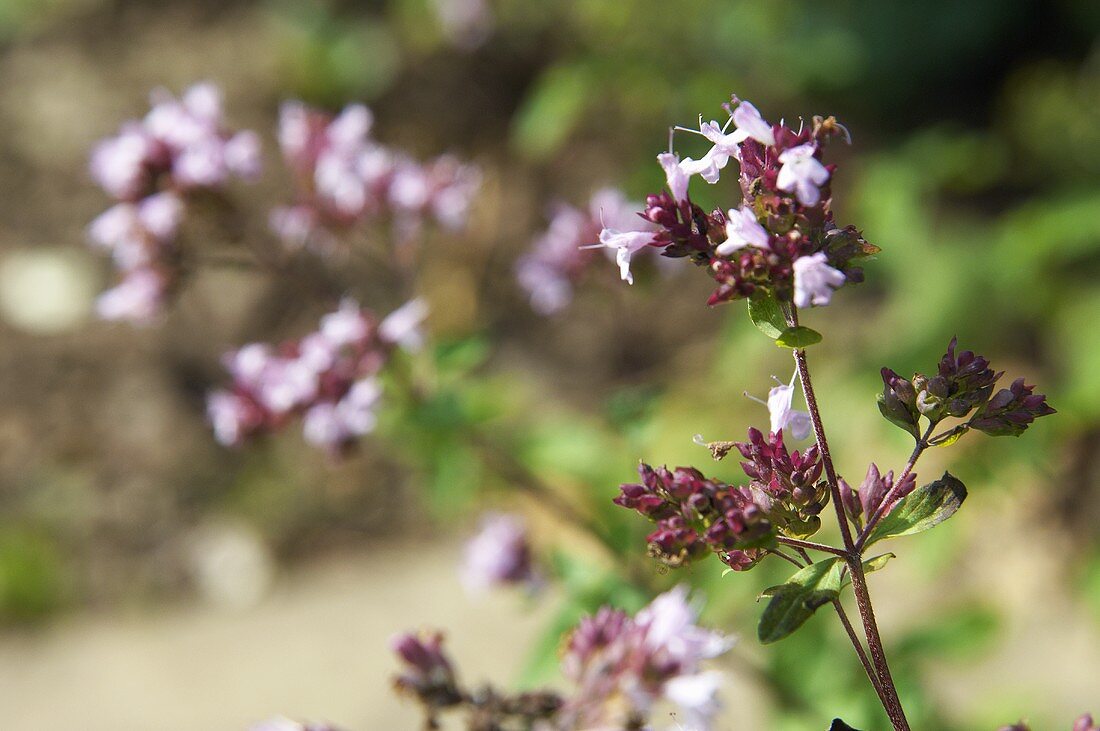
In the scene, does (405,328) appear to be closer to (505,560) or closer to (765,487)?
(505,560)

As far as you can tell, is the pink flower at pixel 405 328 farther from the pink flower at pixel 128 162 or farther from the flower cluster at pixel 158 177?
the pink flower at pixel 128 162

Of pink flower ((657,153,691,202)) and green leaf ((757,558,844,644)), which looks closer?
green leaf ((757,558,844,644))

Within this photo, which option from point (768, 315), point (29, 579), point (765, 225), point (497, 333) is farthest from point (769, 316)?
point (29, 579)

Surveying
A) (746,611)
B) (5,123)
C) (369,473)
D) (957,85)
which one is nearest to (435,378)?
(746,611)

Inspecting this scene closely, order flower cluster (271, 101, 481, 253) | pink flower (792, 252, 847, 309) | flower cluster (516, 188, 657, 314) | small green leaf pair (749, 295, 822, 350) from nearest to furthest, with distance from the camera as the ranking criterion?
pink flower (792, 252, 847, 309) < small green leaf pair (749, 295, 822, 350) < flower cluster (271, 101, 481, 253) < flower cluster (516, 188, 657, 314)

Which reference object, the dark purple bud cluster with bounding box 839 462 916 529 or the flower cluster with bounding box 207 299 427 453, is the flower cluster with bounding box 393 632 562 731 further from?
the flower cluster with bounding box 207 299 427 453

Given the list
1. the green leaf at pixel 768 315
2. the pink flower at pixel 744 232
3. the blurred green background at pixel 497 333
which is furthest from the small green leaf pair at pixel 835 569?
the blurred green background at pixel 497 333

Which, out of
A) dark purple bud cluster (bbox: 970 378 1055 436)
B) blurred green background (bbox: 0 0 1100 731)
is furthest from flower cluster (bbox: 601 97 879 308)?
blurred green background (bbox: 0 0 1100 731)
